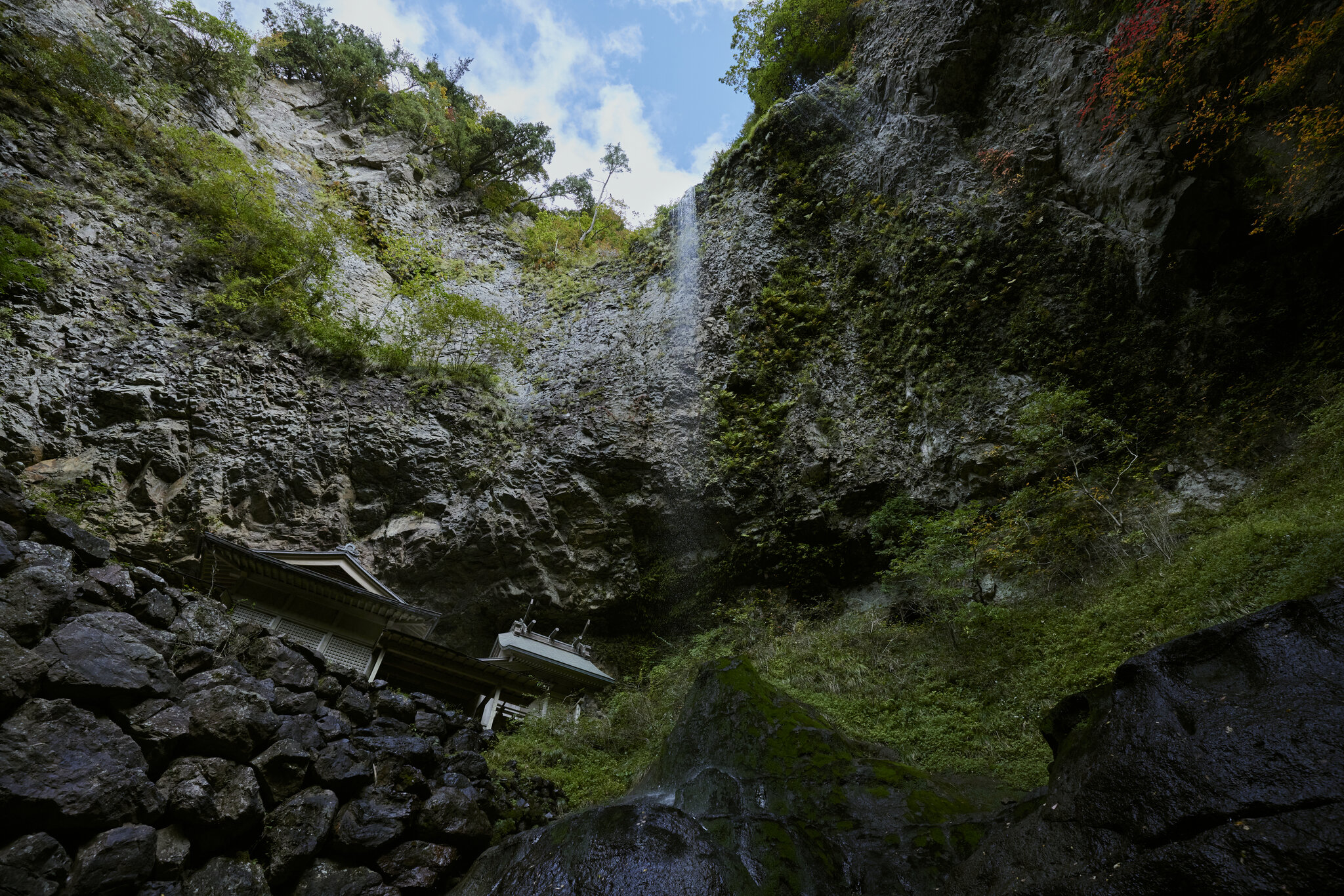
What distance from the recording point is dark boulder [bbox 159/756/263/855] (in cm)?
471

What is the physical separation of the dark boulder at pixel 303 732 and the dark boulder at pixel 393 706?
1068 millimetres

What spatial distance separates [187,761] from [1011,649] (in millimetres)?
8955

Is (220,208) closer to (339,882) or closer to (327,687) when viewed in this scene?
(327,687)

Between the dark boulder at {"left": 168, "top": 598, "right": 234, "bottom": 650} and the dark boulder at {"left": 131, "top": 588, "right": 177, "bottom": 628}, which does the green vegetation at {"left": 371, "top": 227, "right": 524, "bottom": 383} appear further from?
the dark boulder at {"left": 131, "top": 588, "right": 177, "bottom": 628}

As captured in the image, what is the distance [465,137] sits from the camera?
886 inches

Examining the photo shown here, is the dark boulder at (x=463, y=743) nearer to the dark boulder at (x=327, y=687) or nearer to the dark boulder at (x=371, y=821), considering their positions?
the dark boulder at (x=371, y=821)

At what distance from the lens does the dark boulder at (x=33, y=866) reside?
147 inches

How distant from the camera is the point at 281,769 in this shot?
538 centimetres

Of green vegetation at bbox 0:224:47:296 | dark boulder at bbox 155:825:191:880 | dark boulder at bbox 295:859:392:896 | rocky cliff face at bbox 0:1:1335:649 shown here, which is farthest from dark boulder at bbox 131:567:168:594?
green vegetation at bbox 0:224:47:296

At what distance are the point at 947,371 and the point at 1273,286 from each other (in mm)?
4383

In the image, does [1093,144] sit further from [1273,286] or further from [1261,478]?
[1261,478]

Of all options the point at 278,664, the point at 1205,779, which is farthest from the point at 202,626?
the point at 1205,779

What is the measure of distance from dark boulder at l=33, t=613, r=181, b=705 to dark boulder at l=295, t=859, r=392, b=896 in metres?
2.16

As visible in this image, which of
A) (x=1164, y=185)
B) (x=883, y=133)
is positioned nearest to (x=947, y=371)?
(x=1164, y=185)
